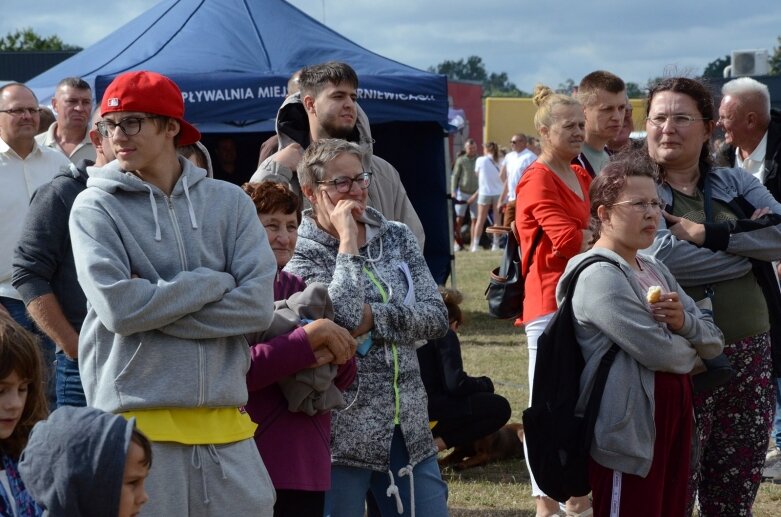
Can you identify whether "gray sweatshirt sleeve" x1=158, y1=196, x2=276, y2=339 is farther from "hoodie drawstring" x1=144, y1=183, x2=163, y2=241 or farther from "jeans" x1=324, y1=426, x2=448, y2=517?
"jeans" x1=324, y1=426, x2=448, y2=517

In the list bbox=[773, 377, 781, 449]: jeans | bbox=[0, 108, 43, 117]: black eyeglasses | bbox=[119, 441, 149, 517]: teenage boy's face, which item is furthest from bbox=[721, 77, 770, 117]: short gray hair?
bbox=[119, 441, 149, 517]: teenage boy's face

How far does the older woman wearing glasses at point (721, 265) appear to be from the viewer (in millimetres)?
4176

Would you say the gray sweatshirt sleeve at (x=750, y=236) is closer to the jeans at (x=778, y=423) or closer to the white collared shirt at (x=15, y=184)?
the jeans at (x=778, y=423)

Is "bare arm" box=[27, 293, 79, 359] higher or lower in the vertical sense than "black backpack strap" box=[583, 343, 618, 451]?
higher

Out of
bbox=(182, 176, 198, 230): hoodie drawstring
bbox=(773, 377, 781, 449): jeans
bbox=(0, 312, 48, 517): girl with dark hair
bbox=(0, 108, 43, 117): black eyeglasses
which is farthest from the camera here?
bbox=(773, 377, 781, 449): jeans

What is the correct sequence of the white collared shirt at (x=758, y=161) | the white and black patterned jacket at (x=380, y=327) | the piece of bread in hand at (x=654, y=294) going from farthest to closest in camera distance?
the white collared shirt at (x=758, y=161) < the piece of bread in hand at (x=654, y=294) < the white and black patterned jacket at (x=380, y=327)

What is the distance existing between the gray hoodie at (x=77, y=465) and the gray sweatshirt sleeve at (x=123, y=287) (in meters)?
0.52

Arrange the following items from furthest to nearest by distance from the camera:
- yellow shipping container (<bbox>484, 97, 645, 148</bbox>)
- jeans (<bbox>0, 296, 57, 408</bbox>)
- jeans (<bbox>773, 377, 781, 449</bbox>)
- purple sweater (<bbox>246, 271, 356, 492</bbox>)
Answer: yellow shipping container (<bbox>484, 97, 645, 148</bbox>), jeans (<bbox>773, 377, 781, 449</bbox>), jeans (<bbox>0, 296, 57, 408</bbox>), purple sweater (<bbox>246, 271, 356, 492</bbox>)

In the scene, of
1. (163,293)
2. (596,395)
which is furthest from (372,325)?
(163,293)

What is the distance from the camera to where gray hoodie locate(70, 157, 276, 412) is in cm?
289

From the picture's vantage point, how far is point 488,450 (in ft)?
22.1

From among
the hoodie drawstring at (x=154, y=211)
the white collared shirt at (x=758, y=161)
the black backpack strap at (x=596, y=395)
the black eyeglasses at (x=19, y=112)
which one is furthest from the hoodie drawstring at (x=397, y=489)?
the white collared shirt at (x=758, y=161)

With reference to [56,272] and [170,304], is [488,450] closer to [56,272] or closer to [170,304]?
[56,272]

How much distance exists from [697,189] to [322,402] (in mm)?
1836
